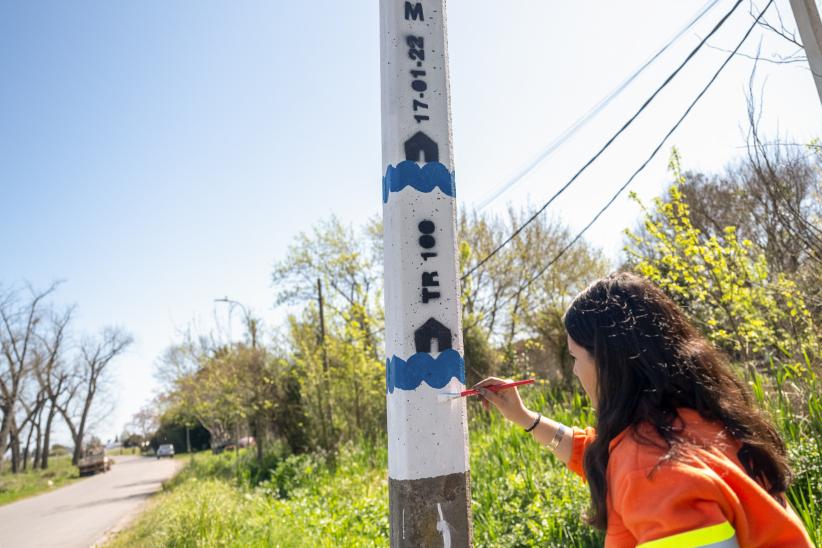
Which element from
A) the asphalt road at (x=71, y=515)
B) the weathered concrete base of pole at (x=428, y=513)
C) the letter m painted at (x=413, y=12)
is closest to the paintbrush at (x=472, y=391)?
the weathered concrete base of pole at (x=428, y=513)

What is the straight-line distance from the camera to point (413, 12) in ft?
7.35

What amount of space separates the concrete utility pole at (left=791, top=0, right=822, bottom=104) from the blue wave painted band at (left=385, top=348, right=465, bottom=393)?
354cm

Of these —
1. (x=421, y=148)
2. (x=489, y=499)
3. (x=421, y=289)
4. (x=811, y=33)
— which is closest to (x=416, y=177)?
(x=421, y=148)

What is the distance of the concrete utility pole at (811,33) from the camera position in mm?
3658

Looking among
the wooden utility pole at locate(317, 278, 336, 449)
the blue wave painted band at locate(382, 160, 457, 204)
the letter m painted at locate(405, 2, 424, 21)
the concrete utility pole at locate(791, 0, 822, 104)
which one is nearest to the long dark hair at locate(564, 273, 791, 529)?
the blue wave painted band at locate(382, 160, 457, 204)

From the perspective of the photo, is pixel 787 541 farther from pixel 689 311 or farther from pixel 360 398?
pixel 360 398

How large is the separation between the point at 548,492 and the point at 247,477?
31.4 ft

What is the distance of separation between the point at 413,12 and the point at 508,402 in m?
1.71

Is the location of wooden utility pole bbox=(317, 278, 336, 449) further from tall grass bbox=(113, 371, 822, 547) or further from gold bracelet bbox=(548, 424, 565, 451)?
gold bracelet bbox=(548, 424, 565, 451)

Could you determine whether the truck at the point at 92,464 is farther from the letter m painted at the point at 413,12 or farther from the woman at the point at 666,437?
the woman at the point at 666,437

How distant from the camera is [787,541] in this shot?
1.02m

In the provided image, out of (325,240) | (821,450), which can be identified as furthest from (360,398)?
(325,240)

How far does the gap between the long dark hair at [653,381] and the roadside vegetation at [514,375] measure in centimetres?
225

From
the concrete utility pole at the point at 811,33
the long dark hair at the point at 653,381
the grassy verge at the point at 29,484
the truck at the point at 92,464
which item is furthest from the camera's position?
the truck at the point at 92,464
